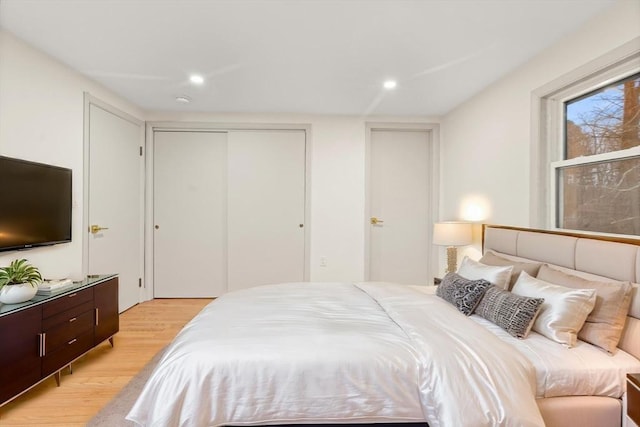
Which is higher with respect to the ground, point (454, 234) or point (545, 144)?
point (545, 144)

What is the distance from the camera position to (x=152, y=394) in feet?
4.50

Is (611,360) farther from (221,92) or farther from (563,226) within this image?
(221,92)

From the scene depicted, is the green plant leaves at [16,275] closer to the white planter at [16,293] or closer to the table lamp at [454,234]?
the white planter at [16,293]

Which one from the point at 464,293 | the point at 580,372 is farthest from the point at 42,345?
the point at 580,372

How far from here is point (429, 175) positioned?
4297 millimetres

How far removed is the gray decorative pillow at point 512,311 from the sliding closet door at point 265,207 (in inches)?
104

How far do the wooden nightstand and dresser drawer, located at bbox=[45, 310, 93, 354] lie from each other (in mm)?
3086

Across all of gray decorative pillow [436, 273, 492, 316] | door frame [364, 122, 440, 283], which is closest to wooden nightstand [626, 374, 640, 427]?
gray decorative pillow [436, 273, 492, 316]

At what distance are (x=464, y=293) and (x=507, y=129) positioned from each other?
170 centimetres

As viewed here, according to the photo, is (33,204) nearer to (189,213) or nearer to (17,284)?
(17,284)

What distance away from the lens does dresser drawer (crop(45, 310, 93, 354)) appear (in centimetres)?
206

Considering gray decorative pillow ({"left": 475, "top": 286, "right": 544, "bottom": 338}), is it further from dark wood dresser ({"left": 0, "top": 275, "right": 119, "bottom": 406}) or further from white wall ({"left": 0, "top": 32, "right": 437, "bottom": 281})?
dark wood dresser ({"left": 0, "top": 275, "right": 119, "bottom": 406})

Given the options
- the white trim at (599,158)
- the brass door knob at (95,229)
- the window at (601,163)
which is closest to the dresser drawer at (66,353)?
the brass door knob at (95,229)

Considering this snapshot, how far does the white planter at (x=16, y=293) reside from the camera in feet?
6.23
